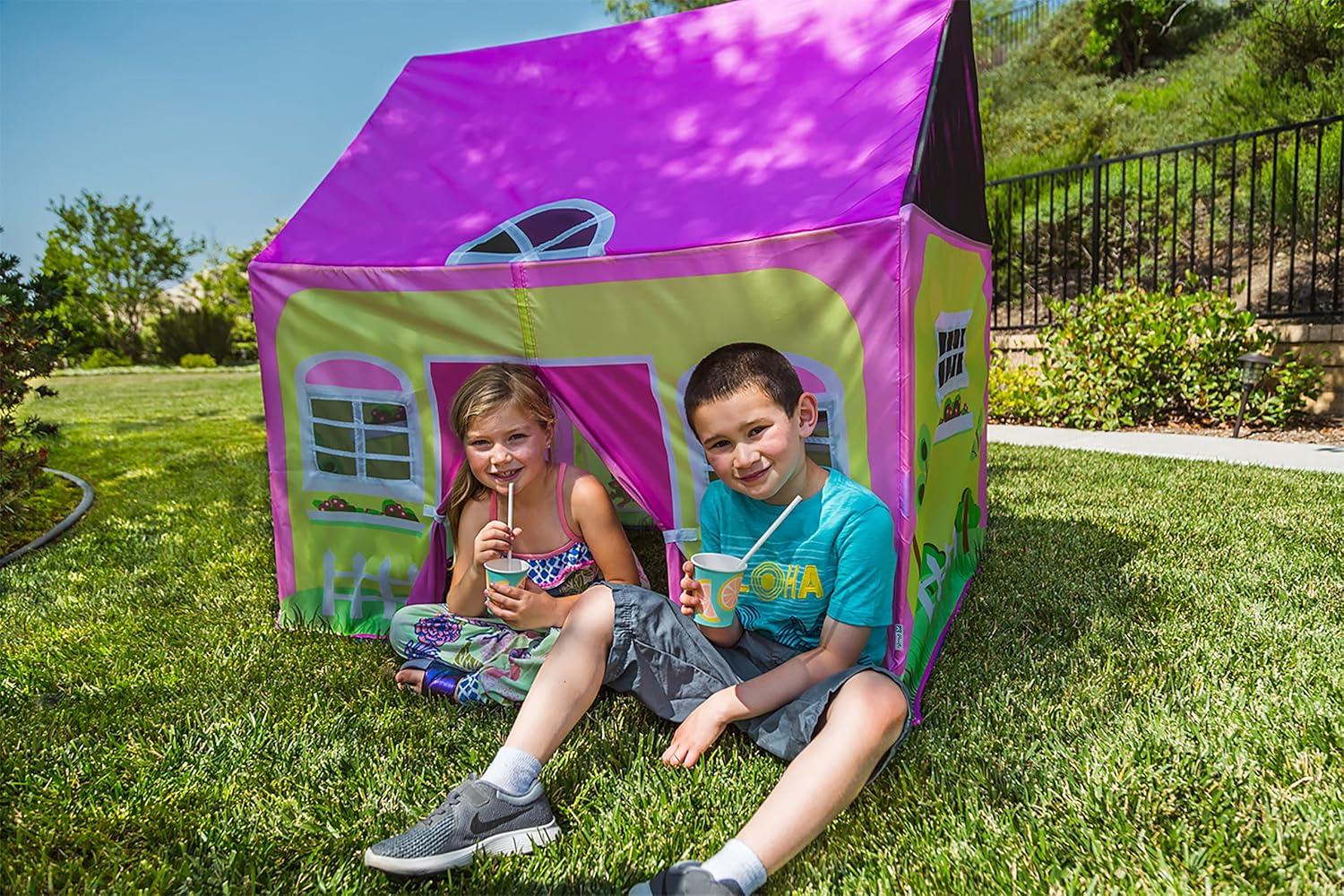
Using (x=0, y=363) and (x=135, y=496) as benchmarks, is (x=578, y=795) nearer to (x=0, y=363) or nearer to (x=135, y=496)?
(x=0, y=363)

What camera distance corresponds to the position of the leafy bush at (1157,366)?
7.93m

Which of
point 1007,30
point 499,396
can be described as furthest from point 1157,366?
point 1007,30

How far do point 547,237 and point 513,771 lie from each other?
5.82 ft

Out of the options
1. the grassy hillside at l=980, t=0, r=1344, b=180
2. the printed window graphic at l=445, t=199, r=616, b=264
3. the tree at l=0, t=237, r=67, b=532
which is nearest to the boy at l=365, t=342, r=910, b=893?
the printed window graphic at l=445, t=199, r=616, b=264

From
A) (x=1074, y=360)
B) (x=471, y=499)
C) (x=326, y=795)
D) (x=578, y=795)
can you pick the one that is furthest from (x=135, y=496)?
(x=1074, y=360)

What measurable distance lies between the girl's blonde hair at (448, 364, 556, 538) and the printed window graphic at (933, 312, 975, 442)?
132cm

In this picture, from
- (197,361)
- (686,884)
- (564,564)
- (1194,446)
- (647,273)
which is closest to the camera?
(686,884)

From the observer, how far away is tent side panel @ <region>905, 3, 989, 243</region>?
2943mm

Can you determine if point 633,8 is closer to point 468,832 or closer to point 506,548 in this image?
point 506,548

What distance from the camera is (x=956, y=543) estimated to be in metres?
3.75

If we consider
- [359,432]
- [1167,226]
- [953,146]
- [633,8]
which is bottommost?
[359,432]

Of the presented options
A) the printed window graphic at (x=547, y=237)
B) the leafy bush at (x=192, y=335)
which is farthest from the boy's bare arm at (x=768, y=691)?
the leafy bush at (x=192, y=335)

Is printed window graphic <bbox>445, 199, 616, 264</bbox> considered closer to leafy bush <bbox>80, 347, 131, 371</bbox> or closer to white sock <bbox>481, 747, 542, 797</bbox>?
white sock <bbox>481, 747, 542, 797</bbox>

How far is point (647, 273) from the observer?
115 inches
